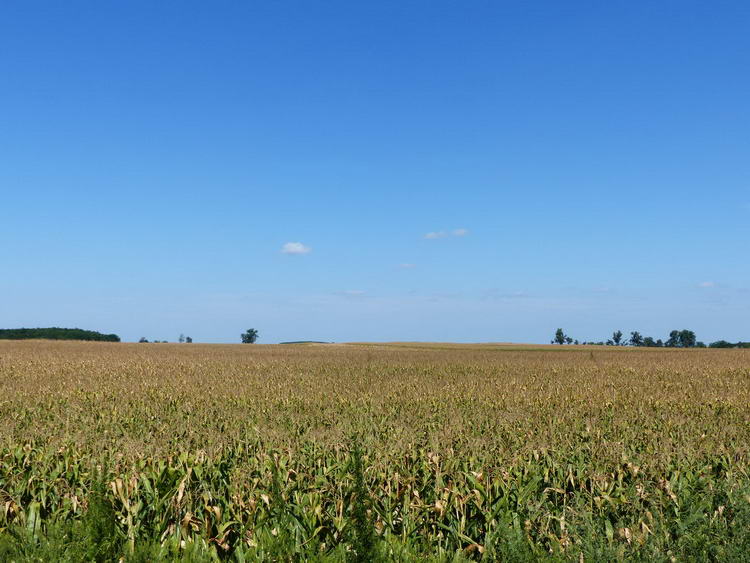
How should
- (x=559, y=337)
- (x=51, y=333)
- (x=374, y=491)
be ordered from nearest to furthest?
(x=374, y=491) < (x=51, y=333) < (x=559, y=337)

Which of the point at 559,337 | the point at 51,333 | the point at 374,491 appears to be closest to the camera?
the point at 374,491

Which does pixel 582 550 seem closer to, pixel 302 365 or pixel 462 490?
pixel 462 490

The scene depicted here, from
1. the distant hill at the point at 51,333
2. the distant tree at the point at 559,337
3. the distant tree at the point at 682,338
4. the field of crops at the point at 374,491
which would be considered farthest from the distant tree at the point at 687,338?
the field of crops at the point at 374,491

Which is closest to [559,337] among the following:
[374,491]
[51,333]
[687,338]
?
[687,338]

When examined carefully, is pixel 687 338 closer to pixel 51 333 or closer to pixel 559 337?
pixel 559 337

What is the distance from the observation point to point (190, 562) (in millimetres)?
4555

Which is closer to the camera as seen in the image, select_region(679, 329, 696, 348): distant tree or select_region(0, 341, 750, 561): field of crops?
select_region(0, 341, 750, 561): field of crops

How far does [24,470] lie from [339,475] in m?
3.54

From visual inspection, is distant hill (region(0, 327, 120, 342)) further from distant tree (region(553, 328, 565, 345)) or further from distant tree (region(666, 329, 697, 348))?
distant tree (region(666, 329, 697, 348))

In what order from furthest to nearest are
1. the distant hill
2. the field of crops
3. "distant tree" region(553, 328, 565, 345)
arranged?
"distant tree" region(553, 328, 565, 345) < the distant hill < the field of crops

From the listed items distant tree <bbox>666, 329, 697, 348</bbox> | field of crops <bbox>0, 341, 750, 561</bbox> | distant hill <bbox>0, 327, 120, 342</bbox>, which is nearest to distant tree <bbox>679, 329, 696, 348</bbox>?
distant tree <bbox>666, 329, 697, 348</bbox>

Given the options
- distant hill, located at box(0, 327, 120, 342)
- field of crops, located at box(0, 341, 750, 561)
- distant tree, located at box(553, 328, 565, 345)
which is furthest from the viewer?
distant tree, located at box(553, 328, 565, 345)

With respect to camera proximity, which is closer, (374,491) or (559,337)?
(374,491)

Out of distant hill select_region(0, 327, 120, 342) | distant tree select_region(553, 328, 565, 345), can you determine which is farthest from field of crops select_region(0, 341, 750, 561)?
distant tree select_region(553, 328, 565, 345)
